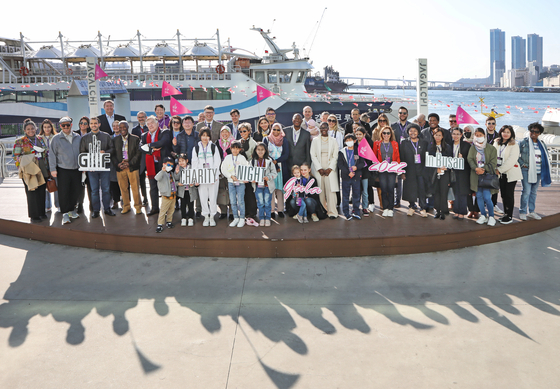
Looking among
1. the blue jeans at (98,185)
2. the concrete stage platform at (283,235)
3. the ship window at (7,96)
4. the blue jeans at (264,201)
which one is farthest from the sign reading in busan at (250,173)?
the ship window at (7,96)

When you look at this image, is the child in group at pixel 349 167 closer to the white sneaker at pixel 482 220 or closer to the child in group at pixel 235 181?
the child in group at pixel 235 181

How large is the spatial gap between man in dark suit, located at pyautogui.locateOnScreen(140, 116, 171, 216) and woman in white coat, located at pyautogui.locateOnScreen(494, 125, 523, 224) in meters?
4.64

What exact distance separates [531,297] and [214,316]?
3.01 meters

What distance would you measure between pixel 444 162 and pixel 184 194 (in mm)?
3653

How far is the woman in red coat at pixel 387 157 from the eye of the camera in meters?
6.06

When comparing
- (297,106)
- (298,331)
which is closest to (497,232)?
(298,331)

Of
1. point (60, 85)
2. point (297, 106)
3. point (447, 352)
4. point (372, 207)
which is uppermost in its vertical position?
point (60, 85)

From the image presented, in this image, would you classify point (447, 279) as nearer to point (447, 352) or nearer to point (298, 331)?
point (447, 352)

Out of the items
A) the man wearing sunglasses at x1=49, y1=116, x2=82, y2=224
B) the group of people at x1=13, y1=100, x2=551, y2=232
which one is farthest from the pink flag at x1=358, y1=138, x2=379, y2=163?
the man wearing sunglasses at x1=49, y1=116, x2=82, y2=224

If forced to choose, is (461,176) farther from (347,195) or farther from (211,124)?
(211,124)

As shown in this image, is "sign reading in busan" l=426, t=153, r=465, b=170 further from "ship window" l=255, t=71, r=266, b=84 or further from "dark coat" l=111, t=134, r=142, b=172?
"ship window" l=255, t=71, r=266, b=84

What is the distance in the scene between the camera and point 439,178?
5922mm

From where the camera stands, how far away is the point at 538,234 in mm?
5938

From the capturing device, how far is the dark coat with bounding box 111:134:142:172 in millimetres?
6176
